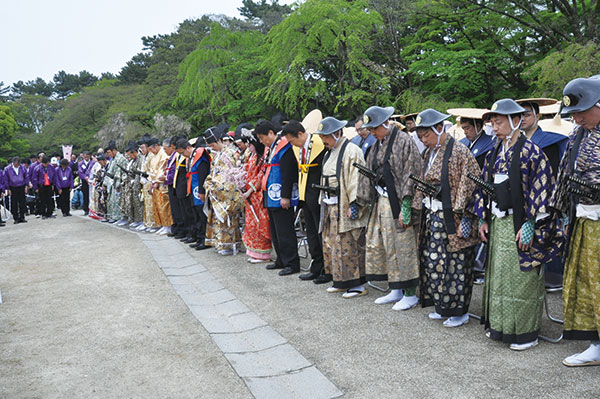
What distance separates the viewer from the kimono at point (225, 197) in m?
8.33

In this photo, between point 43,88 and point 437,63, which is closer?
point 437,63

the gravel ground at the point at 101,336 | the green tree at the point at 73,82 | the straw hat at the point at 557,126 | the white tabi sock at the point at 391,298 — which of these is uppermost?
the green tree at the point at 73,82

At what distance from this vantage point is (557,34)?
46.8 ft

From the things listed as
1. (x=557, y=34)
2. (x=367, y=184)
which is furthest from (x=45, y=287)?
(x=557, y=34)

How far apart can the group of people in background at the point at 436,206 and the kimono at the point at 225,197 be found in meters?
0.02

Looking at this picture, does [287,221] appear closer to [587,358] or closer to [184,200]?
[184,200]

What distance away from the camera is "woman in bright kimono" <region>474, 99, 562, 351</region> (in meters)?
3.80

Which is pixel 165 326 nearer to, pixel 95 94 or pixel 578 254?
pixel 578 254

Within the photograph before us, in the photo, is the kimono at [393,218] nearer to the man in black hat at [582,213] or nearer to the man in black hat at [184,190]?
the man in black hat at [582,213]

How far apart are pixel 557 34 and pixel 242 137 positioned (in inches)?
442

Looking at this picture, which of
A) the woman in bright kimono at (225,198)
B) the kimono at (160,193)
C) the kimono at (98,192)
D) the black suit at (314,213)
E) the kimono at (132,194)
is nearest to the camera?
the black suit at (314,213)

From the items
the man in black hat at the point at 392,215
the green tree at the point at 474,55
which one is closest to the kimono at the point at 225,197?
the man in black hat at the point at 392,215

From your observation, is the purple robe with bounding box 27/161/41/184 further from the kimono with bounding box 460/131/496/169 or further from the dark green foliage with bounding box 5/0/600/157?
the kimono with bounding box 460/131/496/169

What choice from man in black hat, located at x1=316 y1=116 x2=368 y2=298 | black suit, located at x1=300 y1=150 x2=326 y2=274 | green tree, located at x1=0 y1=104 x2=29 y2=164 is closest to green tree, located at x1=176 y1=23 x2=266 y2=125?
black suit, located at x1=300 y1=150 x2=326 y2=274
